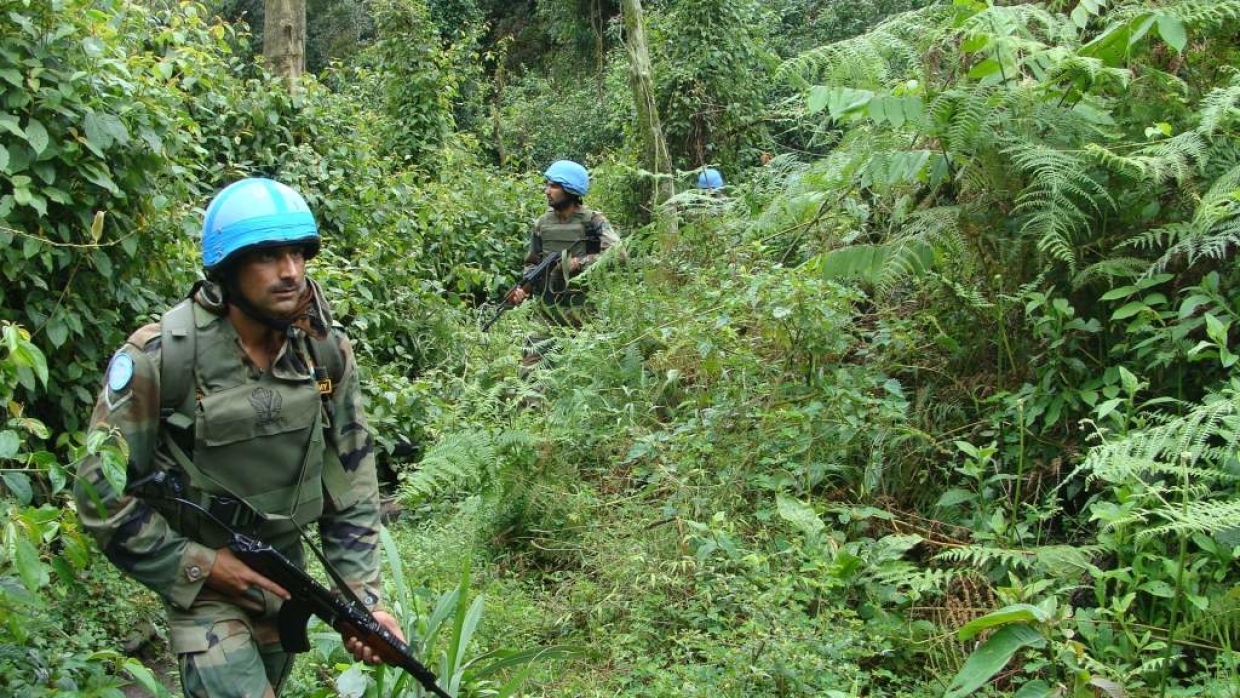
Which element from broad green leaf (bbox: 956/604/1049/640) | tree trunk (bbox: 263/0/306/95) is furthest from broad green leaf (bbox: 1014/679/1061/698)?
tree trunk (bbox: 263/0/306/95)

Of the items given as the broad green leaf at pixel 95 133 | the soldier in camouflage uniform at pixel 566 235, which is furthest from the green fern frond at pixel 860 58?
the soldier in camouflage uniform at pixel 566 235

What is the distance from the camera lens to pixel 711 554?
4344 millimetres

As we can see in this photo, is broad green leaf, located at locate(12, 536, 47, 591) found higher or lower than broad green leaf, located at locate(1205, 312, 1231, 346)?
higher

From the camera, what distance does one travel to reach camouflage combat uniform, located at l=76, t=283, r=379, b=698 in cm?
278

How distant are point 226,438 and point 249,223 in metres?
0.55

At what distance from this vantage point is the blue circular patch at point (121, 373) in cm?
276

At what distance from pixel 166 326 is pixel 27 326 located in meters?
2.09

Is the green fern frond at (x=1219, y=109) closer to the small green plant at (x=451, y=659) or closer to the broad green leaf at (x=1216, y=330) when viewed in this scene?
the broad green leaf at (x=1216, y=330)

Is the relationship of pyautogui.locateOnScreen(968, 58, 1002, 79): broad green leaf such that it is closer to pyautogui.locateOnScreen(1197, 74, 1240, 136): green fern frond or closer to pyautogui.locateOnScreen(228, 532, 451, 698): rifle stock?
pyautogui.locateOnScreen(1197, 74, 1240, 136): green fern frond

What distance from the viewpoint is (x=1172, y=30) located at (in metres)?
4.25

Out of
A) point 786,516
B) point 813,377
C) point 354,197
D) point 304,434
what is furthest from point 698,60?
point 304,434

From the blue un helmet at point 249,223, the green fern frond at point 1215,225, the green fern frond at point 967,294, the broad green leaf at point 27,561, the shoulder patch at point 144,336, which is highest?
the blue un helmet at point 249,223

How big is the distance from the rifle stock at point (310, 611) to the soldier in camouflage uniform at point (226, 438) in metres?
0.03

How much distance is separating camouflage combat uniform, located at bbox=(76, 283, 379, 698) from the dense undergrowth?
Answer: 0.19 m
